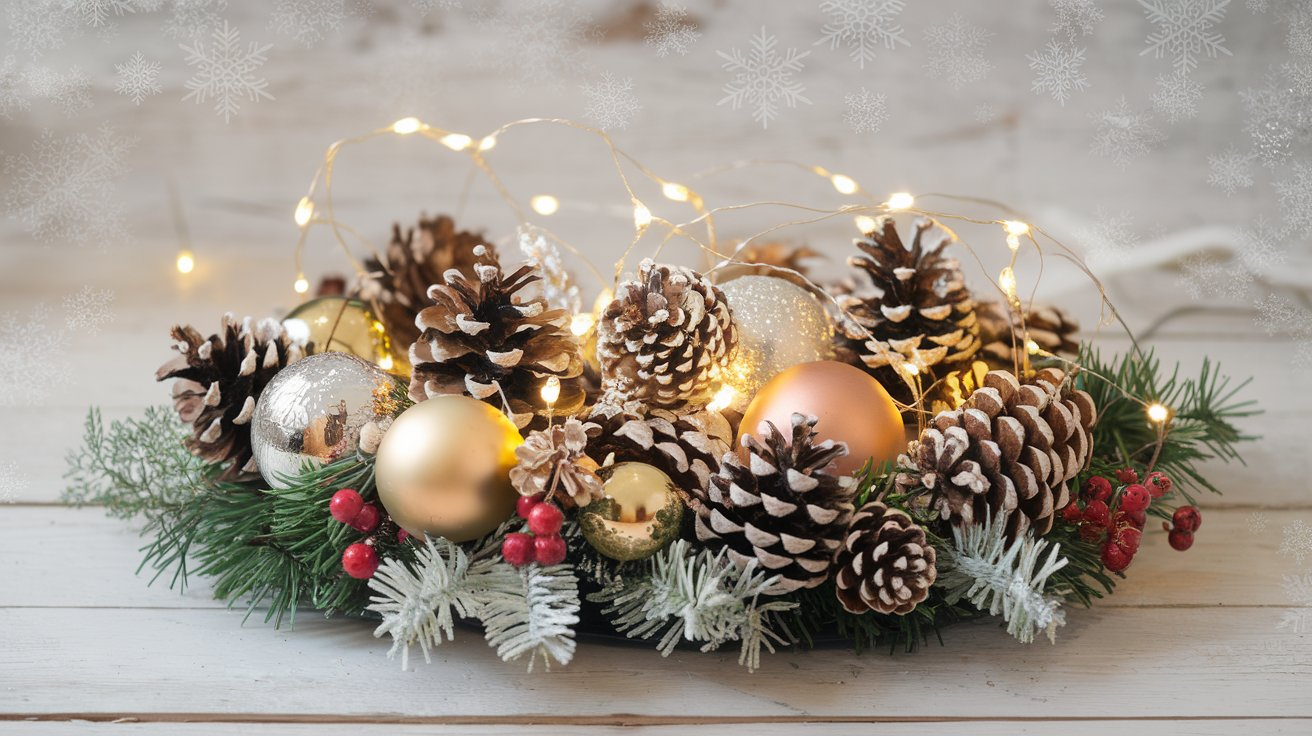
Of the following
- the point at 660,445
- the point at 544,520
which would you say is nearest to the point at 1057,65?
the point at 660,445

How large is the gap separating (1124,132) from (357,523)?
36.3 inches

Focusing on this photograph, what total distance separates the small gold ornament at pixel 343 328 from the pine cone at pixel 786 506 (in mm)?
389

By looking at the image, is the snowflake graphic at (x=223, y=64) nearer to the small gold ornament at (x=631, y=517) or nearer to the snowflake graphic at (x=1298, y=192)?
the small gold ornament at (x=631, y=517)

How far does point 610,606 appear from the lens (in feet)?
2.26

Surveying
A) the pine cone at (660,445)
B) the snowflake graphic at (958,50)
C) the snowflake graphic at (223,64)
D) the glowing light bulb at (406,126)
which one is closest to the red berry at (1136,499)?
the pine cone at (660,445)

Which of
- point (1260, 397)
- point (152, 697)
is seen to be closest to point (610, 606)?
point (152, 697)

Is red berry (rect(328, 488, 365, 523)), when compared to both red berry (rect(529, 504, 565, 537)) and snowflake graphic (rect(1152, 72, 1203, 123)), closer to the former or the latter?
red berry (rect(529, 504, 565, 537))

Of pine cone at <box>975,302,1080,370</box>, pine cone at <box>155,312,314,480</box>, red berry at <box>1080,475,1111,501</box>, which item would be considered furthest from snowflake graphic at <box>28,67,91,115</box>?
red berry at <box>1080,475,1111,501</box>

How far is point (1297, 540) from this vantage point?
83 centimetres

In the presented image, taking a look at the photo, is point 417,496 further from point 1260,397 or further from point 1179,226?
point 1179,226

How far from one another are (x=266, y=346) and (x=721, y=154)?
950 millimetres

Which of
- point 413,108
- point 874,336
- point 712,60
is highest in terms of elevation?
point 712,60

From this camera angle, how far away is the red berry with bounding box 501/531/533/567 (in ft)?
2.06

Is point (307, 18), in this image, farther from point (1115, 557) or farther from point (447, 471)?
point (1115, 557)
